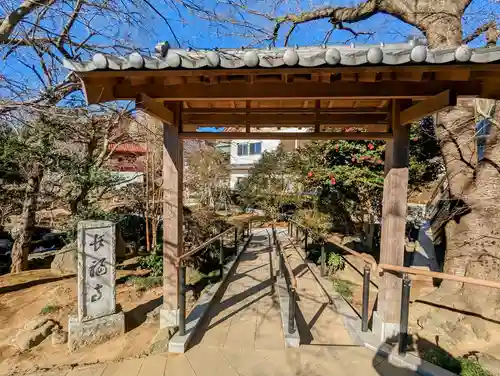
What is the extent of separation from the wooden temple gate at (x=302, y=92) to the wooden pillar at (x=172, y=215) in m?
0.01

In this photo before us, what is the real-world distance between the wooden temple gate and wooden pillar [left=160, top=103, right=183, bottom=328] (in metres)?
0.01

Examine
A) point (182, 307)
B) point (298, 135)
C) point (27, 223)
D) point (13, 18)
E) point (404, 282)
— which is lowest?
point (182, 307)

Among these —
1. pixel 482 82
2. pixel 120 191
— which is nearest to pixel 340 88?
pixel 482 82

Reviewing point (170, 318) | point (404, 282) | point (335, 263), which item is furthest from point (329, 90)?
point (335, 263)

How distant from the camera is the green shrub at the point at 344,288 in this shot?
553 cm

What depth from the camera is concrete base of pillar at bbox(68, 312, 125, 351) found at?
12.8 ft

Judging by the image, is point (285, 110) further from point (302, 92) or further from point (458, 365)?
point (458, 365)

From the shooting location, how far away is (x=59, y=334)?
166 inches

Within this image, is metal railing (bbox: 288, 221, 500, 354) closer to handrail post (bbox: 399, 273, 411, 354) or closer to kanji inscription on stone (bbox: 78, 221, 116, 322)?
handrail post (bbox: 399, 273, 411, 354)

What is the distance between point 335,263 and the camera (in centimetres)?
719


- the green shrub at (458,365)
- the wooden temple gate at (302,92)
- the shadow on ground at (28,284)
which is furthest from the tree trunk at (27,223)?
the green shrub at (458,365)

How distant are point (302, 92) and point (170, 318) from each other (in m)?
Answer: 3.17

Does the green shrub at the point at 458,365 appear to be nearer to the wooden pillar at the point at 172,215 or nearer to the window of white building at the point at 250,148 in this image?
the wooden pillar at the point at 172,215

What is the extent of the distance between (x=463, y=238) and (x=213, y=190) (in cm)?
1428
